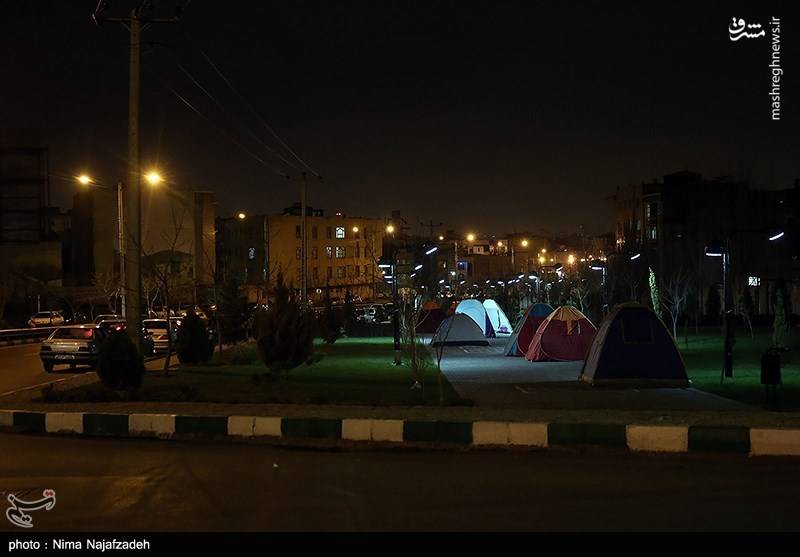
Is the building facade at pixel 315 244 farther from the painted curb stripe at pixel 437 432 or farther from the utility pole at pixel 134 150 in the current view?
the painted curb stripe at pixel 437 432

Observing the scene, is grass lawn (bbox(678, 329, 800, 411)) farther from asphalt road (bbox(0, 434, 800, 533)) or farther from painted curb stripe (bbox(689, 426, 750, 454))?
asphalt road (bbox(0, 434, 800, 533))

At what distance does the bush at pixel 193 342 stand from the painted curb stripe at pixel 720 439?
18528 millimetres

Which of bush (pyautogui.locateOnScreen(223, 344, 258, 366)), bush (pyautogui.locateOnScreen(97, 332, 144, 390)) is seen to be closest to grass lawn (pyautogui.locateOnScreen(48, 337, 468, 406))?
bush (pyautogui.locateOnScreen(223, 344, 258, 366))

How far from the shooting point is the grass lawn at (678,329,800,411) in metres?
18.6

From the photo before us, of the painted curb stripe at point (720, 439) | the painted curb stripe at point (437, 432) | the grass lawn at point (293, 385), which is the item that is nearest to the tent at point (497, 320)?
the grass lawn at point (293, 385)

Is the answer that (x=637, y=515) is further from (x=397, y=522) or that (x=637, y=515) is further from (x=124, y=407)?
(x=124, y=407)

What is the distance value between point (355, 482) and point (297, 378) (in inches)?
524

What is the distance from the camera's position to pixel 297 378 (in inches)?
909

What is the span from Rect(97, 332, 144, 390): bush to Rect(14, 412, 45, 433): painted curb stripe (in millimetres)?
2768

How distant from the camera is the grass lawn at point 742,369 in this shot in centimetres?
1864

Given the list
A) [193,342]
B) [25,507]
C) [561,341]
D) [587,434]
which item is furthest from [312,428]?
[561,341]

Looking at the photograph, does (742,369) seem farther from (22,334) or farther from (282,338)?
(22,334)

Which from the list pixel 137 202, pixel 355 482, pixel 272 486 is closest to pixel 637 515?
pixel 355 482

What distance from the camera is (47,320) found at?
6059cm
